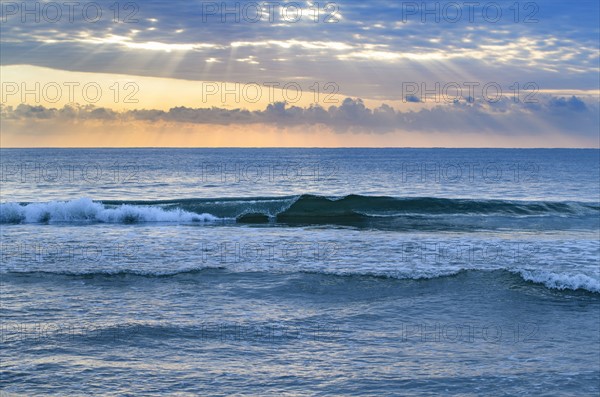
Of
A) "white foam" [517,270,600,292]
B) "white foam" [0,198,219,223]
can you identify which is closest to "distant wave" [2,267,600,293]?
"white foam" [517,270,600,292]

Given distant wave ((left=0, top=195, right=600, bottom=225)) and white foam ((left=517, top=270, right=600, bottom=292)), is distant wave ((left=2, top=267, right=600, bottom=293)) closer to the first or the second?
white foam ((left=517, top=270, right=600, bottom=292))

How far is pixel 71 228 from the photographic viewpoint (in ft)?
84.0

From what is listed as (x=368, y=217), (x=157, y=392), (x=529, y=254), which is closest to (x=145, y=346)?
(x=157, y=392)

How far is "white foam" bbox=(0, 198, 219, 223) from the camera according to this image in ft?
94.1

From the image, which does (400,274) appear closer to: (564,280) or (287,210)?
(564,280)

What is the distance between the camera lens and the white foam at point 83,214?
28688 millimetres

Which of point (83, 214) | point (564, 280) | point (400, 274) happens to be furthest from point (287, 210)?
point (564, 280)

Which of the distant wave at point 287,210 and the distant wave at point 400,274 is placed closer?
the distant wave at point 400,274

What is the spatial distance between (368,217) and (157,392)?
76.5 feet

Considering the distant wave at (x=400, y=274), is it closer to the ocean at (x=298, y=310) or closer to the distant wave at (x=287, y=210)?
the ocean at (x=298, y=310)

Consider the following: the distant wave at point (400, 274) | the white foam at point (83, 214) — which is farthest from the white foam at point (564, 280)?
the white foam at point (83, 214)

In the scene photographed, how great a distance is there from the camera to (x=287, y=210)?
3234 centimetres

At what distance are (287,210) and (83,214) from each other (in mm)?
10222

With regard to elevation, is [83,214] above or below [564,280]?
above
